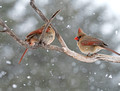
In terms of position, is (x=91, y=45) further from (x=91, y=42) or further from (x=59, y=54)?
(x=59, y=54)

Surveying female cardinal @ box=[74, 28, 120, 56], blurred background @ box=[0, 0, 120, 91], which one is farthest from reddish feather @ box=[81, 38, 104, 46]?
blurred background @ box=[0, 0, 120, 91]

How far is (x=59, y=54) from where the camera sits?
9852 millimetres

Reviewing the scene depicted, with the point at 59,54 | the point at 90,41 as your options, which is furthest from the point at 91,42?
the point at 59,54

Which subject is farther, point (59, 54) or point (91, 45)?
point (59, 54)

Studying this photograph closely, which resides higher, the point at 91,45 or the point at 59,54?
the point at 91,45

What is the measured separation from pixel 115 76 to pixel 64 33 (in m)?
2.74

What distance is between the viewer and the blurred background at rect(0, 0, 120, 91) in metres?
8.98

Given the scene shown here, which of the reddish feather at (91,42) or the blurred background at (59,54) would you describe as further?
the blurred background at (59,54)

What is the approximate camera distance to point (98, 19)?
32.4ft

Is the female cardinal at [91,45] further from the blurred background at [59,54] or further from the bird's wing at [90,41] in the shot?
the blurred background at [59,54]

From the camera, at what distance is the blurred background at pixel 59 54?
898cm

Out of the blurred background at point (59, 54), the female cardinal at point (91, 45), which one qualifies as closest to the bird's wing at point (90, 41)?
the female cardinal at point (91, 45)

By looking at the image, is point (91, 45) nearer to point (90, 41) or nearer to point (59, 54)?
point (90, 41)

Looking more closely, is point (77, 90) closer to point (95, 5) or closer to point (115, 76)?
point (115, 76)
